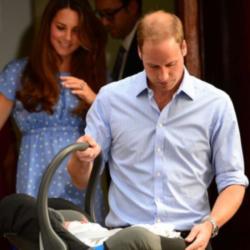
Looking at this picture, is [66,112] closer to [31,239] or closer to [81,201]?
[81,201]

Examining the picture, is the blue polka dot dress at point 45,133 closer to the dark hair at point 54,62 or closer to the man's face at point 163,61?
the dark hair at point 54,62

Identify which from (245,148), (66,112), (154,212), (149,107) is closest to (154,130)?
(149,107)

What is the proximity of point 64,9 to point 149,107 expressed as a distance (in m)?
0.54

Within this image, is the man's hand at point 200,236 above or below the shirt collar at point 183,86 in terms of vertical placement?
below

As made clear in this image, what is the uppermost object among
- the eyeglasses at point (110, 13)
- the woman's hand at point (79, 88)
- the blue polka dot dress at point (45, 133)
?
the eyeglasses at point (110, 13)

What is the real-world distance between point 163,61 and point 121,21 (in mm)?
906

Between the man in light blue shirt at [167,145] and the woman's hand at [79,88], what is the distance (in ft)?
1.11

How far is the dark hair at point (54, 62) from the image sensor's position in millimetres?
2080

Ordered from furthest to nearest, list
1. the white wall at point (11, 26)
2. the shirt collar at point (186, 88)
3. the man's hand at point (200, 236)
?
1. the white wall at point (11, 26)
2. the shirt collar at point (186, 88)
3. the man's hand at point (200, 236)

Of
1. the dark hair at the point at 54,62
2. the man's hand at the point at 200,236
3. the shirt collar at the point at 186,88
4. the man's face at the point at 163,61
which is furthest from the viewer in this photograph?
the dark hair at the point at 54,62

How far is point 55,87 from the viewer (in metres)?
2.09

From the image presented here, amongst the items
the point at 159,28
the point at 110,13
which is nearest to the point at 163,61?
the point at 159,28

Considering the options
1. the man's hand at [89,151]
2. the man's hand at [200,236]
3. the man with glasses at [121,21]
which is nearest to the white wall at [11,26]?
the man with glasses at [121,21]

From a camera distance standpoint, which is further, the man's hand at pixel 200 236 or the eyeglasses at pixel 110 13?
the eyeglasses at pixel 110 13
